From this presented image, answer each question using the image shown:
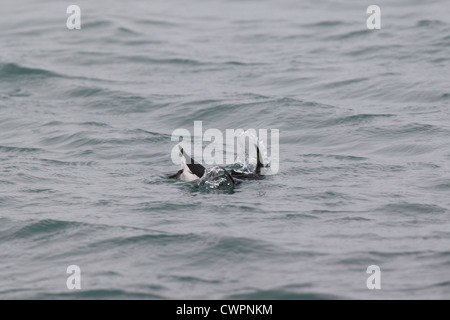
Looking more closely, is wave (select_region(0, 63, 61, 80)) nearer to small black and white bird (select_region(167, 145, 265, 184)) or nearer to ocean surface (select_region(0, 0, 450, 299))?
ocean surface (select_region(0, 0, 450, 299))

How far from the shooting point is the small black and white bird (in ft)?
38.5

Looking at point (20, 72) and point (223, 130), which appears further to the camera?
point (20, 72)

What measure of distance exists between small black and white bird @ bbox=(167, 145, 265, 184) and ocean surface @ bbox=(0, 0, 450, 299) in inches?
5.9

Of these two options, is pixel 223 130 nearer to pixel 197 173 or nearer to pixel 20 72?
pixel 197 173

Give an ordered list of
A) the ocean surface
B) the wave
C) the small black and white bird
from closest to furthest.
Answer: the ocean surface, the small black and white bird, the wave

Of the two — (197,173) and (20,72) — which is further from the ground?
(20,72)

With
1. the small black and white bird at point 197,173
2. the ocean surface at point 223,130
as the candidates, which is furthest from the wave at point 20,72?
the small black and white bird at point 197,173

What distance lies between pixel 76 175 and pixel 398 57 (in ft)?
35.8

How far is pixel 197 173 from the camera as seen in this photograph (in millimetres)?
11727

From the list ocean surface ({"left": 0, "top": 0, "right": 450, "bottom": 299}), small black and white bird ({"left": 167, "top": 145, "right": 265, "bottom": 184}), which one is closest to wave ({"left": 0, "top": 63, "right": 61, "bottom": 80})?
ocean surface ({"left": 0, "top": 0, "right": 450, "bottom": 299})

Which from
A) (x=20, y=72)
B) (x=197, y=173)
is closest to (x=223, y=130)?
(x=197, y=173)

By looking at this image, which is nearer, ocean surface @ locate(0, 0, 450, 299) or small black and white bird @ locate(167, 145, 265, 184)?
ocean surface @ locate(0, 0, 450, 299)

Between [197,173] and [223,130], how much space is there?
4.21m

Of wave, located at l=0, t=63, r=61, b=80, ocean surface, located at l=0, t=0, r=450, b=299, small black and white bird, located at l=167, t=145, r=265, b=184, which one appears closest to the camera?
ocean surface, located at l=0, t=0, r=450, b=299
